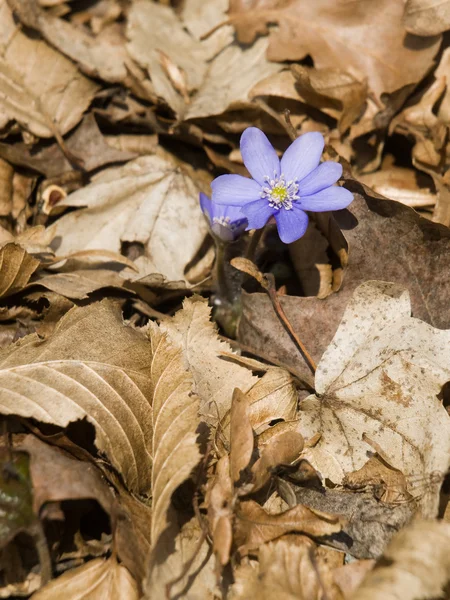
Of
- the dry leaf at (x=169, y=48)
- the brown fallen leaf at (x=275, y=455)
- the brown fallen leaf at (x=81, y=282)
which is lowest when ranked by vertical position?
the brown fallen leaf at (x=275, y=455)

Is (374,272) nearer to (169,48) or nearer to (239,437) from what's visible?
(239,437)

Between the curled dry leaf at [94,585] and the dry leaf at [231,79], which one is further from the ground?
the dry leaf at [231,79]

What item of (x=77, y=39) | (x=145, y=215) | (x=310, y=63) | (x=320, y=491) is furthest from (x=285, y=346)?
(x=77, y=39)

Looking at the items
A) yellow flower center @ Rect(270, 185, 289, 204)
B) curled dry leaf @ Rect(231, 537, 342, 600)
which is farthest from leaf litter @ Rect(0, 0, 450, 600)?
yellow flower center @ Rect(270, 185, 289, 204)

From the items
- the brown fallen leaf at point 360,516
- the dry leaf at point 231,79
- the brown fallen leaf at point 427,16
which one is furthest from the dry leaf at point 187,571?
the brown fallen leaf at point 427,16

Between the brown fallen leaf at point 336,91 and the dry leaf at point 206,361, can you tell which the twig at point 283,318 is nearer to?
the dry leaf at point 206,361

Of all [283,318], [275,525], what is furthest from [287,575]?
[283,318]

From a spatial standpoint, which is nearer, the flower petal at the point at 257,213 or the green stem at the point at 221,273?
the flower petal at the point at 257,213
